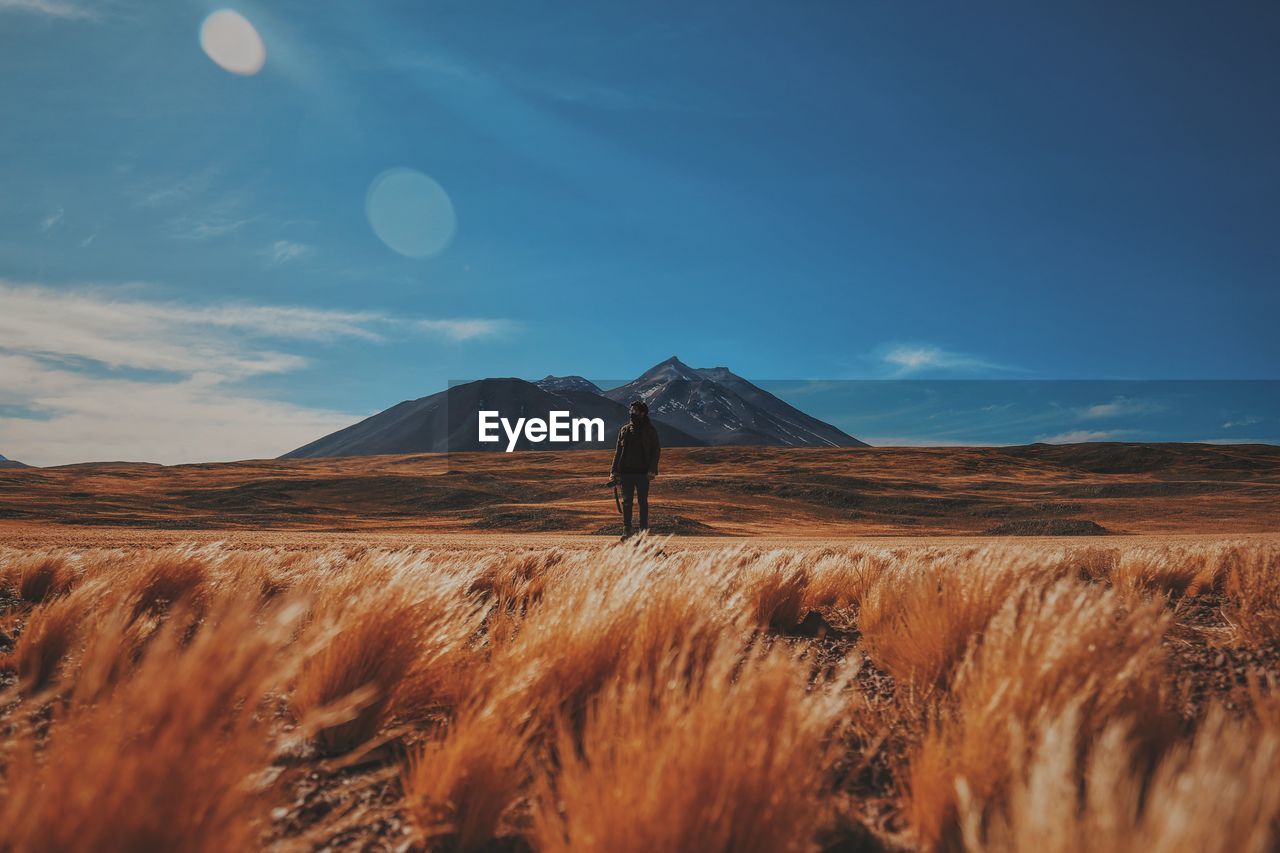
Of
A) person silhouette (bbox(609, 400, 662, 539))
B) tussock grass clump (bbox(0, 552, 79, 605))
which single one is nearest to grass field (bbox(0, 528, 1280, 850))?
tussock grass clump (bbox(0, 552, 79, 605))

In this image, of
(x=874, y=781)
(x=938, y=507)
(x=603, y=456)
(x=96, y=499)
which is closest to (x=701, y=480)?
(x=938, y=507)

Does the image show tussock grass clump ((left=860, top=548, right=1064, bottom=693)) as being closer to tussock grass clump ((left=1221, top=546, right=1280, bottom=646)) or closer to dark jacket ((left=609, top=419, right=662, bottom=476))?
tussock grass clump ((left=1221, top=546, right=1280, bottom=646))

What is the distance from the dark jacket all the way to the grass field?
25.0ft

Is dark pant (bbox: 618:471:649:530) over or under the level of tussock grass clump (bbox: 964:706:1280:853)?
over

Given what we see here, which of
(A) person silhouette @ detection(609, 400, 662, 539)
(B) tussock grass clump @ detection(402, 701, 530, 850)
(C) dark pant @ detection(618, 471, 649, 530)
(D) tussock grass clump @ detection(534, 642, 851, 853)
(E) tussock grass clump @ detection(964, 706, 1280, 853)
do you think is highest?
(A) person silhouette @ detection(609, 400, 662, 539)

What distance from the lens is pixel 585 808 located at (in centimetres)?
174

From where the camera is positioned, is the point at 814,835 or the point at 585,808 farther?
the point at 814,835

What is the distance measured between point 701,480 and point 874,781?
6210 cm

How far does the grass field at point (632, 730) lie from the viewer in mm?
1541

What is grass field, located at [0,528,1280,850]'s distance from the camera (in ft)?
5.06

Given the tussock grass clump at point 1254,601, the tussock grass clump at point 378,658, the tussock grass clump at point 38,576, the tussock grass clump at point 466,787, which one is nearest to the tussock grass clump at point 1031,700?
the tussock grass clump at point 466,787

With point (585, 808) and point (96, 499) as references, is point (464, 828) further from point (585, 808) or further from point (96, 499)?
point (96, 499)

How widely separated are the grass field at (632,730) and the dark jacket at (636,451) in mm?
7625

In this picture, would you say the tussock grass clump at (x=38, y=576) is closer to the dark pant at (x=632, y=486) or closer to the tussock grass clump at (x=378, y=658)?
the tussock grass clump at (x=378, y=658)
